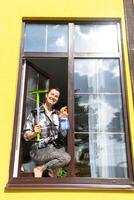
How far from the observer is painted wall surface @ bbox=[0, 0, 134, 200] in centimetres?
379

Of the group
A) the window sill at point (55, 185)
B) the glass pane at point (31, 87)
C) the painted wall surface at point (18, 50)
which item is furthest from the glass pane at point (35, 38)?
the window sill at point (55, 185)

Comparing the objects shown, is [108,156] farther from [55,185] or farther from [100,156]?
[55,185]

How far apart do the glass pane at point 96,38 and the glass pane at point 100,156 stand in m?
1.21

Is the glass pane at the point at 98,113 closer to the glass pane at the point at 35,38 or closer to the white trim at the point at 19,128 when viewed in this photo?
the white trim at the point at 19,128

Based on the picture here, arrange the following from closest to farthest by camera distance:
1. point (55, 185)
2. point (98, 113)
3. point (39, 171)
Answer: point (55, 185) → point (39, 171) → point (98, 113)

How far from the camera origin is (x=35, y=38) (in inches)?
185

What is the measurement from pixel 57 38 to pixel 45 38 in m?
0.17

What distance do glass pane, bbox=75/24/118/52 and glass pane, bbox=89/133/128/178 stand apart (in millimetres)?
1208

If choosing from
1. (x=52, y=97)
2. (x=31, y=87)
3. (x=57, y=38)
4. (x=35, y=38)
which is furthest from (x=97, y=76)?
(x=35, y=38)

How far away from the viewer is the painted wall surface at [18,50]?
149 inches

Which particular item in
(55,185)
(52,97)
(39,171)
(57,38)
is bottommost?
(55,185)
